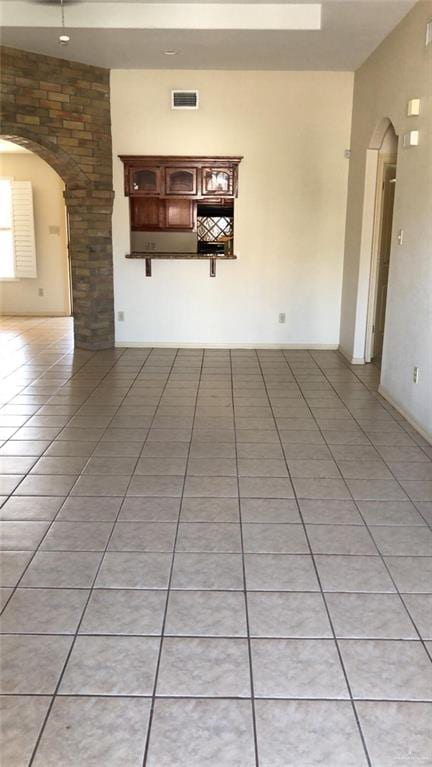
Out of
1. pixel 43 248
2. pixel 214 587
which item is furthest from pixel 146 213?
pixel 214 587

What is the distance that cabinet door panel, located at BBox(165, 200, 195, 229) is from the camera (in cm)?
670

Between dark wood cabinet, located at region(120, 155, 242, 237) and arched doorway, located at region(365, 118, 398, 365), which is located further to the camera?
dark wood cabinet, located at region(120, 155, 242, 237)

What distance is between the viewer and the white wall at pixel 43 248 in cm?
875

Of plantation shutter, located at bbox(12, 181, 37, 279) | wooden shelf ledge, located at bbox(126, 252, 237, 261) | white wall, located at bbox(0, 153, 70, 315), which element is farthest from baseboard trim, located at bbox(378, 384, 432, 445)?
plantation shutter, located at bbox(12, 181, 37, 279)

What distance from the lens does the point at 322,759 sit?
158 cm

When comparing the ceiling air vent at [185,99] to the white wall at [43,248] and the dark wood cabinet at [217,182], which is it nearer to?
the dark wood cabinet at [217,182]

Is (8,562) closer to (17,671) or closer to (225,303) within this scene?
(17,671)

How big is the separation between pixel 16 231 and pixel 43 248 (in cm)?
44

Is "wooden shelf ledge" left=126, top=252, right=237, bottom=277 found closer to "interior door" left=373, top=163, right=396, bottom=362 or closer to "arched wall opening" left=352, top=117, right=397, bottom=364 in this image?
"arched wall opening" left=352, top=117, right=397, bottom=364

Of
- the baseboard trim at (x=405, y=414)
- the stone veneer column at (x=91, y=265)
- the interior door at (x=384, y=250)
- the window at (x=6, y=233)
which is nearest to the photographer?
the baseboard trim at (x=405, y=414)

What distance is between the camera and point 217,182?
6.48 metres

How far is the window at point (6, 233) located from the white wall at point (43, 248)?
0.14m

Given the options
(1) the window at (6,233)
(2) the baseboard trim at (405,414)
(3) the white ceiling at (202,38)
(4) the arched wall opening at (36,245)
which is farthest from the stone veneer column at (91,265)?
(2) the baseboard trim at (405,414)

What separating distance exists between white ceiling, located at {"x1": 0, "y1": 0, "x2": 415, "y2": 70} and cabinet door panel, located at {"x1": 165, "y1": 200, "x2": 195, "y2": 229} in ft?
4.39
